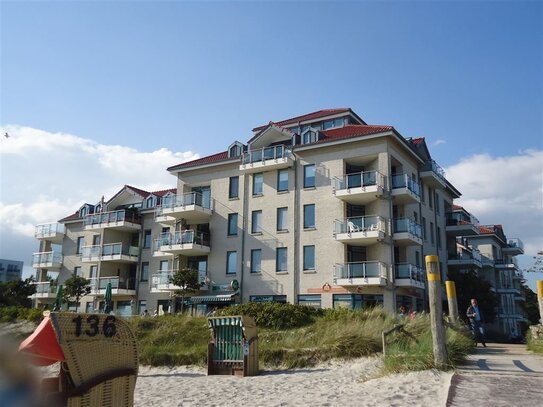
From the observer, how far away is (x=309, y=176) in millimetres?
34656

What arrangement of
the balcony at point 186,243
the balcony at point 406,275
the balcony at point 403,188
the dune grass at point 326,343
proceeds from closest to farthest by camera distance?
the dune grass at point 326,343 < the balcony at point 406,275 < the balcony at point 403,188 < the balcony at point 186,243

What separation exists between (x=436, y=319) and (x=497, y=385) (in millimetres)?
2510

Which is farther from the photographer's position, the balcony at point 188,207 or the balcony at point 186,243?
the balcony at point 188,207

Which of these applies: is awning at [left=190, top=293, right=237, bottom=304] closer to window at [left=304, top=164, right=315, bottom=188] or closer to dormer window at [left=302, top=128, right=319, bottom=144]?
window at [left=304, top=164, right=315, bottom=188]

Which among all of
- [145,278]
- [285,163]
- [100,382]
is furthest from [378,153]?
[100,382]

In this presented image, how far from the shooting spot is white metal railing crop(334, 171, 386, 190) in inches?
1240

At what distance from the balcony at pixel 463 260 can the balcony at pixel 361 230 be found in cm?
1366

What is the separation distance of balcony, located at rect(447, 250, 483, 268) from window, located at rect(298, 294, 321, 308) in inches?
605

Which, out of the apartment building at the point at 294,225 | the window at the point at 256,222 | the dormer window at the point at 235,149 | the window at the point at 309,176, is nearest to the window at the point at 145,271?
the apartment building at the point at 294,225

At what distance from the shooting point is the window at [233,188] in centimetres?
3747

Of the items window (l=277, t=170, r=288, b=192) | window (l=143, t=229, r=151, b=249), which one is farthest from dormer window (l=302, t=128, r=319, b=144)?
window (l=143, t=229, r=151, b=249)

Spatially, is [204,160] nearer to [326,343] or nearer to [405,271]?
[405,271]

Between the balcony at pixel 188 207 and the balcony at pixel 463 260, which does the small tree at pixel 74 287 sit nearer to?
the balcony at pixel 188 207

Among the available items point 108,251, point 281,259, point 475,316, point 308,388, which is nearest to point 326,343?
point 308,388
